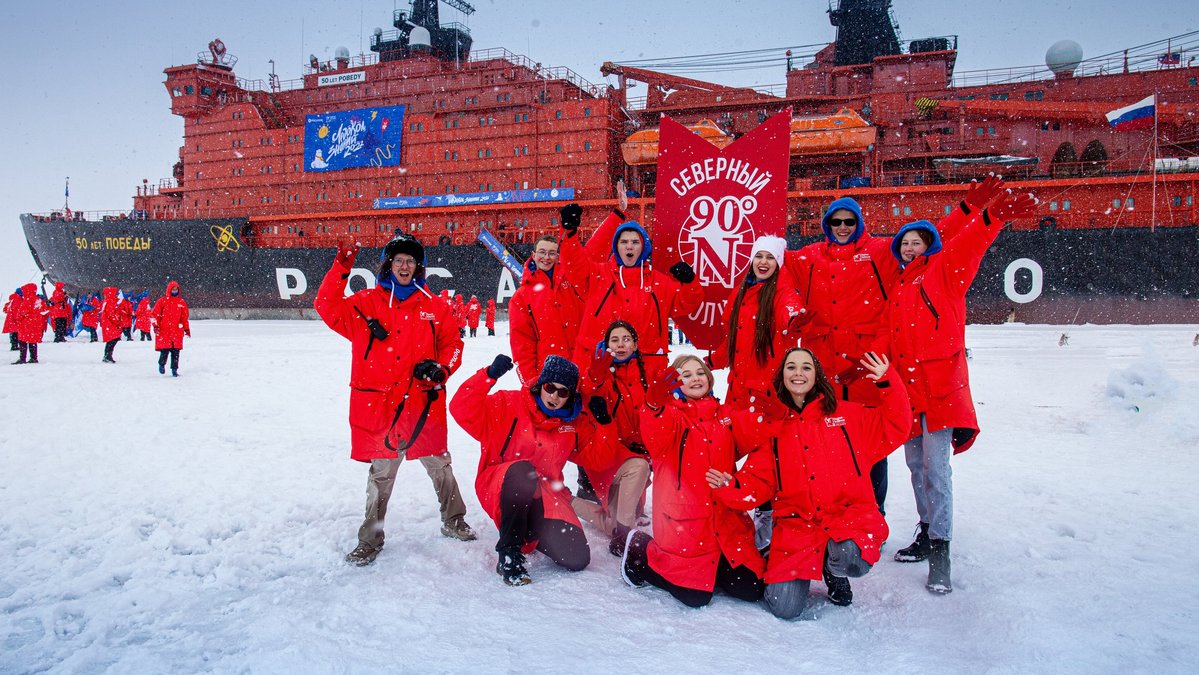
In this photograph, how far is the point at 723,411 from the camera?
2701 millimetres

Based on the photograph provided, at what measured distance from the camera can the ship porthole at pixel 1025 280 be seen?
1545cm

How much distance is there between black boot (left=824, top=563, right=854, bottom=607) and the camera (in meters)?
2.40

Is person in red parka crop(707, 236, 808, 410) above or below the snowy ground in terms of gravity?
above

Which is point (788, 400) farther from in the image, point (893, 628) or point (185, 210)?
point (185, 210)

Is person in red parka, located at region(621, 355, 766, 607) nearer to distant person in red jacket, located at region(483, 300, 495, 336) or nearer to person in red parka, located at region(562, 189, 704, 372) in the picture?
person in red parka, located at region(562, 189, 704, 372)

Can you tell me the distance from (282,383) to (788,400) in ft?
24.7

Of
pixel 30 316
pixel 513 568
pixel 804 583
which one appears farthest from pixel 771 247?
pixel 30 316

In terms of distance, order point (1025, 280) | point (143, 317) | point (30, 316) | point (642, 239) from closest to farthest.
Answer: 1. point (642, 239)
2. point (30, 316)
3. point (1025, 280)
4. point (143, 317)

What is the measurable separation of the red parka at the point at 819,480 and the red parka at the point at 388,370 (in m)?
1.46

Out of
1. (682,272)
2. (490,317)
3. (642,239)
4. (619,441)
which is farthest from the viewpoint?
(490,317)

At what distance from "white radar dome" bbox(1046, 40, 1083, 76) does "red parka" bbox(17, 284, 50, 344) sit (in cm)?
2364

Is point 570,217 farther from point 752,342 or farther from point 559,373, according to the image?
point 752,342

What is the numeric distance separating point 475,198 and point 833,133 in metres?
11.0

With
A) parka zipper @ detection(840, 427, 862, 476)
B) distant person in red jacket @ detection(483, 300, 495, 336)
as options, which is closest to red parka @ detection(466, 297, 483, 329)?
distant person in red jacket @ detection(483, 300, 495, 336)
